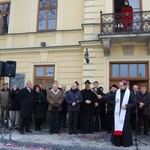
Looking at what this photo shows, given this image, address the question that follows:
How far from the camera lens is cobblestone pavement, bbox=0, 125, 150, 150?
6.34m

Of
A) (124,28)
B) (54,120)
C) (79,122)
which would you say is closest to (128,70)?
(124,28)

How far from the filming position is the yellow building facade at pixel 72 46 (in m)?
10.2

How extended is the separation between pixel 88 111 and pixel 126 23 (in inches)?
165

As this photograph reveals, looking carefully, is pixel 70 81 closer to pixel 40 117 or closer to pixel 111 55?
pixel 111 55

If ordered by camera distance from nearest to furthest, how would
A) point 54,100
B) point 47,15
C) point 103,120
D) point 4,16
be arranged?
point 54,100
point 103,120
point 47,15
point 4,16

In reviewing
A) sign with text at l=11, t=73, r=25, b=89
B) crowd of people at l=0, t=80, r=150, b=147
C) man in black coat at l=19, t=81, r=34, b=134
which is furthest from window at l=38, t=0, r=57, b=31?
man in black coat at l=19, t=81, r=34, b=134

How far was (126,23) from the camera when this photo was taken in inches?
389

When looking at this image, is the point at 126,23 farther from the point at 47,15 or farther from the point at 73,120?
the point at 73,120

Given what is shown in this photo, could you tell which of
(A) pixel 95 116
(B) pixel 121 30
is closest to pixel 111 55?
(B) pixel 121 30

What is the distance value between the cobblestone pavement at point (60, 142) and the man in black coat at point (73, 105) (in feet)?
1.07

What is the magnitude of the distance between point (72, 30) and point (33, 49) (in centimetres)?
212

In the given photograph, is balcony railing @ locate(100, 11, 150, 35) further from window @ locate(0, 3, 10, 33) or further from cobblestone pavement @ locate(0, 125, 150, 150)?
window @ locate(0, 3, 10, 33)

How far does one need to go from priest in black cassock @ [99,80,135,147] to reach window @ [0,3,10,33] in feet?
27.4

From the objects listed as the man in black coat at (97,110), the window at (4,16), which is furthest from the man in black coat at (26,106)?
the window at (4,16)
